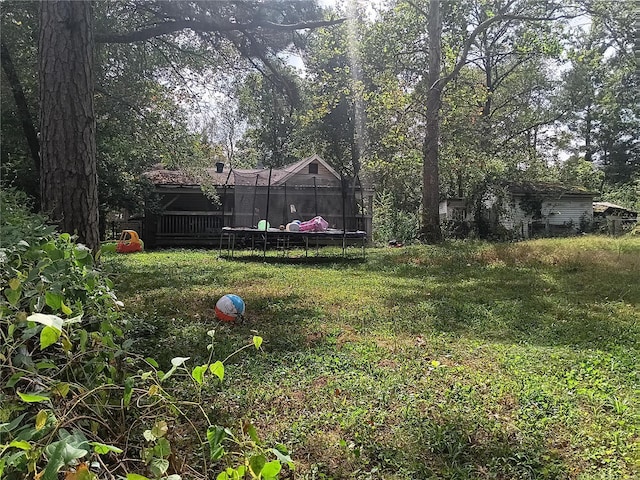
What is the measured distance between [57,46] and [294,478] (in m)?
3.89

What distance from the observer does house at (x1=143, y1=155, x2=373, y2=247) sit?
12.4 meters

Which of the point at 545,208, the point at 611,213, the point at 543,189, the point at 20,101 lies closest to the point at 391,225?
the point at 543,189

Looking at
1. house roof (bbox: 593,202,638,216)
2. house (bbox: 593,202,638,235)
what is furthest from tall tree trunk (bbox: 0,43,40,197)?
house roof (bbox: 593,202,638,216)

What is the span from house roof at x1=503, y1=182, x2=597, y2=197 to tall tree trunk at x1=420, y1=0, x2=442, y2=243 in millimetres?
8358

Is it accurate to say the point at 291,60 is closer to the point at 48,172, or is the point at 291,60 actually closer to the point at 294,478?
the point at 48,172

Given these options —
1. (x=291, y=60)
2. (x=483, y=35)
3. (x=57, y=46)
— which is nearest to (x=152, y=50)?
(x=291, y=60)

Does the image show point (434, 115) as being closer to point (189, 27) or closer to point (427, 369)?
point (189, 27)

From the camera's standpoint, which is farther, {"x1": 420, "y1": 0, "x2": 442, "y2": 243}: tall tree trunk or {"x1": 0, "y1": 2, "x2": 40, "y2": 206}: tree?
{"x1": 420, "y1": 0, "x2": 442, "y2": 243}: tall tree trunk

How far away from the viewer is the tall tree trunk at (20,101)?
8078mm

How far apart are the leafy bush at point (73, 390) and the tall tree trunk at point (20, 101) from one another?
766 cm

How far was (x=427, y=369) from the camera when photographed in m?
3.06

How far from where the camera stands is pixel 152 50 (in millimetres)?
8805

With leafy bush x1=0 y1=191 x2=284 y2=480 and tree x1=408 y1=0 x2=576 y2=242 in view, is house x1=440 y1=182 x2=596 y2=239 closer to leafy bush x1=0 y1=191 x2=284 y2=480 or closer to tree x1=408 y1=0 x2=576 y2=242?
tree x1=408 y1=0 x2=576 y2=242

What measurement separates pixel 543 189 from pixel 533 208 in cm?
102
